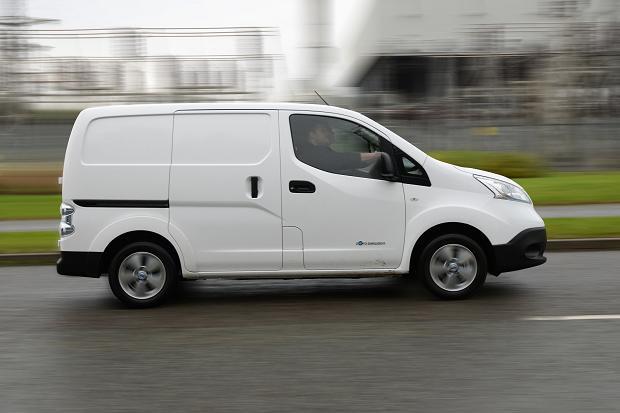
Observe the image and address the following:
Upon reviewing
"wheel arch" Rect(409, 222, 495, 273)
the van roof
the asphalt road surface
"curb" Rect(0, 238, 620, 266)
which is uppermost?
the van roof

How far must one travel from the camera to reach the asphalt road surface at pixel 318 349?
4793 millimetres

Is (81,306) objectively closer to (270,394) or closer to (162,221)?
(162,221)

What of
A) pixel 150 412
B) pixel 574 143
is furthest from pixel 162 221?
pixel 574 143

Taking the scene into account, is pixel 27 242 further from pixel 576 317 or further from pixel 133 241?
pixel 576 317

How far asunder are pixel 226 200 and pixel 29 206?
37.0 ft

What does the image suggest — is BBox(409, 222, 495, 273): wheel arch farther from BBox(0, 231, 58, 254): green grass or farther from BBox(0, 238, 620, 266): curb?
BBox(0, 231, 58, 254): green grass

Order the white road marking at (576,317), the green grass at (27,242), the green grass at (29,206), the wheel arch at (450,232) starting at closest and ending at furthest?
the white road marking at (576,317)
the wheel arch at (450,232)
the green grass at (27,242)
the green grass at (29,206)

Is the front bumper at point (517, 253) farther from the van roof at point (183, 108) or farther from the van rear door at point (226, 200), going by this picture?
the van rear door at point (226, 200)

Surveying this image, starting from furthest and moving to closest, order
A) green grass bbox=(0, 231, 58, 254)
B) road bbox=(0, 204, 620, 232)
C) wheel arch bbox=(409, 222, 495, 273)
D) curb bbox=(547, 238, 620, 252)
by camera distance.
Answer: road bbox=(0, 204, 620, 232) → green grass bbox=(0, 231, 58, 254) → curb bbox=(547, 238, 620, 252) → wheel arch bbox=(409, 222, 495, 273)

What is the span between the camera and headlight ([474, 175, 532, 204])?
298 inches

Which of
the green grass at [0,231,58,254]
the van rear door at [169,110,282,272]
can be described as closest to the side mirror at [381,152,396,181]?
the van rear door at [169,110,282,272]

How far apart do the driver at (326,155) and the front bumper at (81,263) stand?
215cm

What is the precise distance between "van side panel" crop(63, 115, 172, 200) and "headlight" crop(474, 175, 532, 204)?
2973 millimetres

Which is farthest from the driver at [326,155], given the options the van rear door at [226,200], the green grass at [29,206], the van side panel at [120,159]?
the green grass at [29,206]
